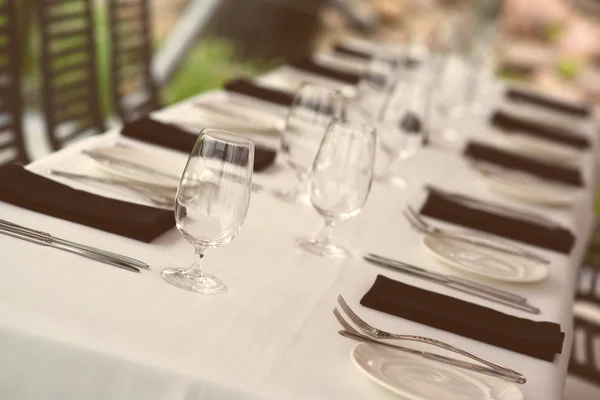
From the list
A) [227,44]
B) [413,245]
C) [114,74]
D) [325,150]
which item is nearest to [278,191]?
[413,245]

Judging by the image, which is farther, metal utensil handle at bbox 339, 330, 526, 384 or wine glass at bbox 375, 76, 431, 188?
wine glass at bbox 375, 76, 431, 188

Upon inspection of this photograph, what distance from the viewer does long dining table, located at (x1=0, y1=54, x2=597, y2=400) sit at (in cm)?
107

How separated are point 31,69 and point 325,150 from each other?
411 centimetres

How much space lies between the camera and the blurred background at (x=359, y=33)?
5.89m

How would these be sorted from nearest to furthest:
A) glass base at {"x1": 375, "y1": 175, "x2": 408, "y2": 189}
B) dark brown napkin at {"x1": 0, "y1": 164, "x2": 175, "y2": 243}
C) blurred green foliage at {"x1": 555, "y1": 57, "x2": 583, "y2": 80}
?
dark brown napkin at {"x1": 0, "y1": 164, "x2": 175, "y2": 243} → glass base at {"x1": 375, "y1": 175, "x2": 408, "y2": 189} → blurred green foliage at {"x1": 555, "y1": 57, "x2": 583, "y2": 80}

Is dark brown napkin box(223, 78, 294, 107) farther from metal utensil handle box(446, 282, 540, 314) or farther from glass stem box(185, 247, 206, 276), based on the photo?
glass stem box(185, 247, 206, 276)

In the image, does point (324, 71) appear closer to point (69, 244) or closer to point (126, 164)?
point (126, 164)

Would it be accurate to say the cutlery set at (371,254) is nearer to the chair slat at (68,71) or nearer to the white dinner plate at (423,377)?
the white dinner plate at (423,377)

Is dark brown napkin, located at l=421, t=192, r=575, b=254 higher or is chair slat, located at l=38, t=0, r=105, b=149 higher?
chair slat, located at l=38, t=0, r=105, b=149

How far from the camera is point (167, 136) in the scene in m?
1.98

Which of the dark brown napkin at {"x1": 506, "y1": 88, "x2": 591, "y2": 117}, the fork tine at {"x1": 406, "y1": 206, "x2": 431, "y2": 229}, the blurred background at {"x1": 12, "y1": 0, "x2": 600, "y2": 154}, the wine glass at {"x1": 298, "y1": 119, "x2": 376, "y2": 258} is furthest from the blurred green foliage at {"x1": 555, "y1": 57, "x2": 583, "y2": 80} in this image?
the wine glass at {"x1": 298, "y1": 119, "x2": 376, "y2": 258}

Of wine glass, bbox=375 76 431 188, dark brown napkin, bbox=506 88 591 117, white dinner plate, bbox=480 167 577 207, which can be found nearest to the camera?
wine glass, bbox=375 76 431 188

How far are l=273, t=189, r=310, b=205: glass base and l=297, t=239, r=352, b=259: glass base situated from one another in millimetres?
227

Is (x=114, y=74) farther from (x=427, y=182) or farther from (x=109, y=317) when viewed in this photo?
(x=109, y=317)
